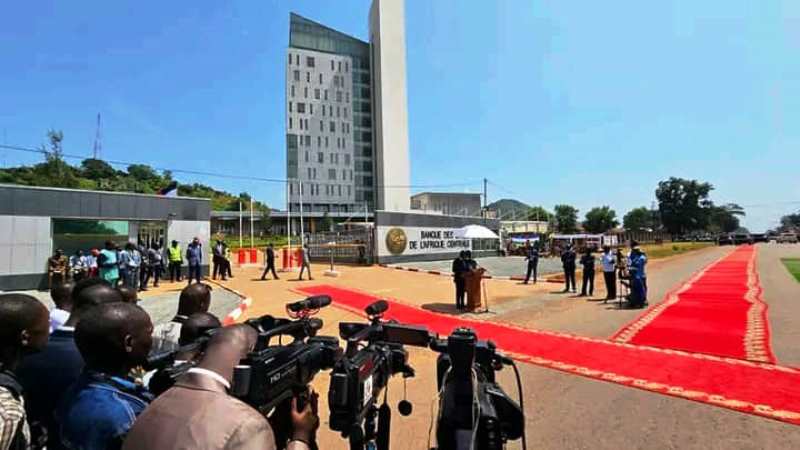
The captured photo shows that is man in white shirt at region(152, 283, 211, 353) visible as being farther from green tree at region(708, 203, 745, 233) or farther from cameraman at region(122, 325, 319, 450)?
green tree at region(708, 203, 745, 233)

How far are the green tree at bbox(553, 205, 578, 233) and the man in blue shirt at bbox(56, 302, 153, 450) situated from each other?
76.5 meters

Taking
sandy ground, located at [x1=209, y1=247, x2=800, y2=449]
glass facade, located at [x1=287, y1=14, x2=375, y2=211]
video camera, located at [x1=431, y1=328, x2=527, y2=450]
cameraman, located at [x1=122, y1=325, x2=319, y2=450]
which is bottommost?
sandy ground, located at [x1=209, y1=247, x2=800, y2=449]

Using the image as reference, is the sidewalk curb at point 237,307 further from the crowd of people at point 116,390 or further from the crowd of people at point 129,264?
the crowd of people at point 116,390

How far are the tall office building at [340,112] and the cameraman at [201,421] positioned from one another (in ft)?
194

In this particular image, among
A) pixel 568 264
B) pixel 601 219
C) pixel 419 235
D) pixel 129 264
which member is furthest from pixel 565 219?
pixel 129 264

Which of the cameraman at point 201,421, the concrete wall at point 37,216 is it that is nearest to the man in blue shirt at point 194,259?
the concrete wall at point 37,216

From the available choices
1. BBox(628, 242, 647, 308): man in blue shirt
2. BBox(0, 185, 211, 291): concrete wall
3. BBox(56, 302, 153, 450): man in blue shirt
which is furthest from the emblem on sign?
BBox(56, 302, 153, 450): man in blue shirt

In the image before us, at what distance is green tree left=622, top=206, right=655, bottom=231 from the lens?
285 feet

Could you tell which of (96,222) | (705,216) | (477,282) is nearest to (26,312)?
(477,282)

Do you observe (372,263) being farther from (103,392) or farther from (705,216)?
(705,216)

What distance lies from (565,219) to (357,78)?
42.3 meters

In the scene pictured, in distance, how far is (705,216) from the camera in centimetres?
8188

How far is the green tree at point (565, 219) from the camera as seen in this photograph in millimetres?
74250

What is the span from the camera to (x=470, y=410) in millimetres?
1438
